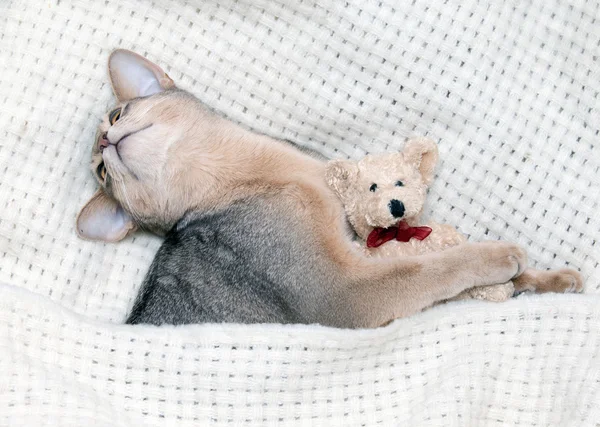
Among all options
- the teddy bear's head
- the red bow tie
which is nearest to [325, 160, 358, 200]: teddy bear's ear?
the teddy bear's head

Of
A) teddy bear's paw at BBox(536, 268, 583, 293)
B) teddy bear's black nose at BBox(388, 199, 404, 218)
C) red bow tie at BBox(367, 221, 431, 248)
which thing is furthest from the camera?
teddy bear's paw at BBox(536, 268, 583, 293)

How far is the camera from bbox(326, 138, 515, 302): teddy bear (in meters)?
1.61

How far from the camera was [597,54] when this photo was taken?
1.90 meters

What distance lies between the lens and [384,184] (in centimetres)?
166

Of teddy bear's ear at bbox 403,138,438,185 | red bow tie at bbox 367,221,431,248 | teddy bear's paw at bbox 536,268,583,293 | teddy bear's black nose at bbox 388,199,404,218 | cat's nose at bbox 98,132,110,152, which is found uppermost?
teddy bear's ear at bbox 403,138,438,185

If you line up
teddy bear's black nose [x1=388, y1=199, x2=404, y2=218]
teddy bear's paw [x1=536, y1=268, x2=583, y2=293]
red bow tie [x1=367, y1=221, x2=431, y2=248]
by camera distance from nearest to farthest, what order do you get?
teddy bear's black nose [x1=388, y1=199, x2=404, y2=218] < red bow tie [x1=367, y1=221, x2=431, y2=248] < teddy bear's paw [x1=536, y1=268, x2=583, y2=293]

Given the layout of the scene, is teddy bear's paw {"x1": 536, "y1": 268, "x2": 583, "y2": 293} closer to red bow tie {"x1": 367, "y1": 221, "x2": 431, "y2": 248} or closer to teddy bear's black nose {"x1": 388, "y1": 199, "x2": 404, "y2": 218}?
red bow tie {"x1": 367, "y1": 221, "x2": 431, "y2": 248}

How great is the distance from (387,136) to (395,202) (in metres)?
0.42

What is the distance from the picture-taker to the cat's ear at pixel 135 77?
186cm

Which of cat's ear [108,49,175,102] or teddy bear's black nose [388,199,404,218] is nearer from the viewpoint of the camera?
teddy bear's black nose [388,199,404,218]

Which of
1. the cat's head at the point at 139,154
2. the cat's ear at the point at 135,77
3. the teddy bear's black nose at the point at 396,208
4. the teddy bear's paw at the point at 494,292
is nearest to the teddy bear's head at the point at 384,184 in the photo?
the teddy bear's black nose at the point at 396,208

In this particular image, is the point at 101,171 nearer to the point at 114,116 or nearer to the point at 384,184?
the point at 114,116

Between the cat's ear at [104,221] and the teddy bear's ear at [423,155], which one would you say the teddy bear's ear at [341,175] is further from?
the cat's ear at [104,221]

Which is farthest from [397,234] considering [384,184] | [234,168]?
[234,168]
